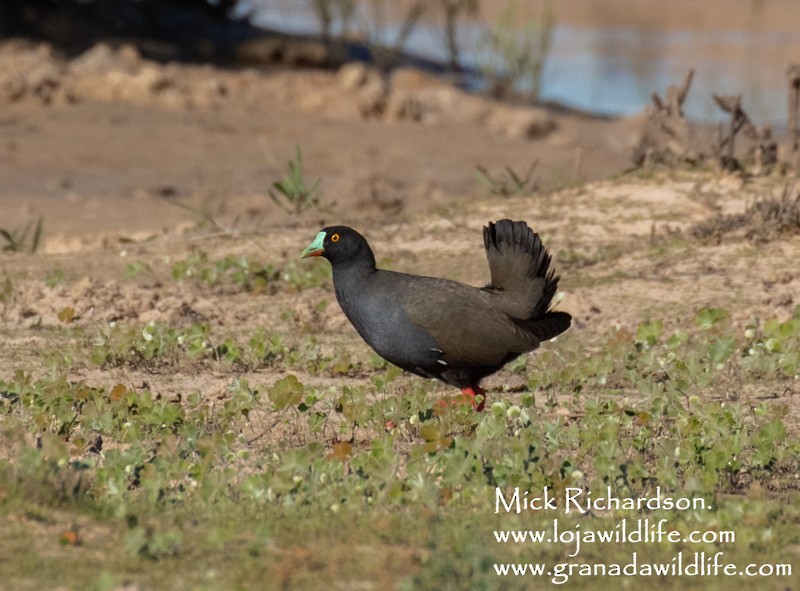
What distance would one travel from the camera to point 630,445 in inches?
250

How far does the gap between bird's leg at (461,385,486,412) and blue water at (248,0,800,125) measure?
14.0 m

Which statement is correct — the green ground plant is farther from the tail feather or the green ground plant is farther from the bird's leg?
the tail feather

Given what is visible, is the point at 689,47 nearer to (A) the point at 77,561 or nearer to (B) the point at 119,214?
(B) the point at 119,214

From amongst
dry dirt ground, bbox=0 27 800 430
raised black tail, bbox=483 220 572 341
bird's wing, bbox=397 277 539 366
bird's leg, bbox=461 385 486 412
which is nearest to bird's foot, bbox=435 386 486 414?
bird's leg, bbox=461 385 486 412

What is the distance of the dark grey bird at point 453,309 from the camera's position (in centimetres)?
652

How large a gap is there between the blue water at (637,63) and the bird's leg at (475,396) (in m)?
14.0

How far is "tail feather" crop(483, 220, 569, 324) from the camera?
6.79m

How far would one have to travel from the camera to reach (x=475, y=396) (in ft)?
21.9

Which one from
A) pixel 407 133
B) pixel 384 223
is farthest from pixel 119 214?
pixel 407 133

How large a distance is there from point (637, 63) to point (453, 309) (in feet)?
77.7

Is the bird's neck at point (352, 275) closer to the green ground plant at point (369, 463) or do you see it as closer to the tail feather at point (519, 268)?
the green ground plant at point (369, 463)

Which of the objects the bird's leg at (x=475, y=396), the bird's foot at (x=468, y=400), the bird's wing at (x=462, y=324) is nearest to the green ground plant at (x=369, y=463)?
the bird's foot at (x=468, y=400)

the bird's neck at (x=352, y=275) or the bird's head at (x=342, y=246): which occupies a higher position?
the bird's head at (x=342, y=246)

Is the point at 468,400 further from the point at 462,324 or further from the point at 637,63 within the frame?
the point at 637,63
